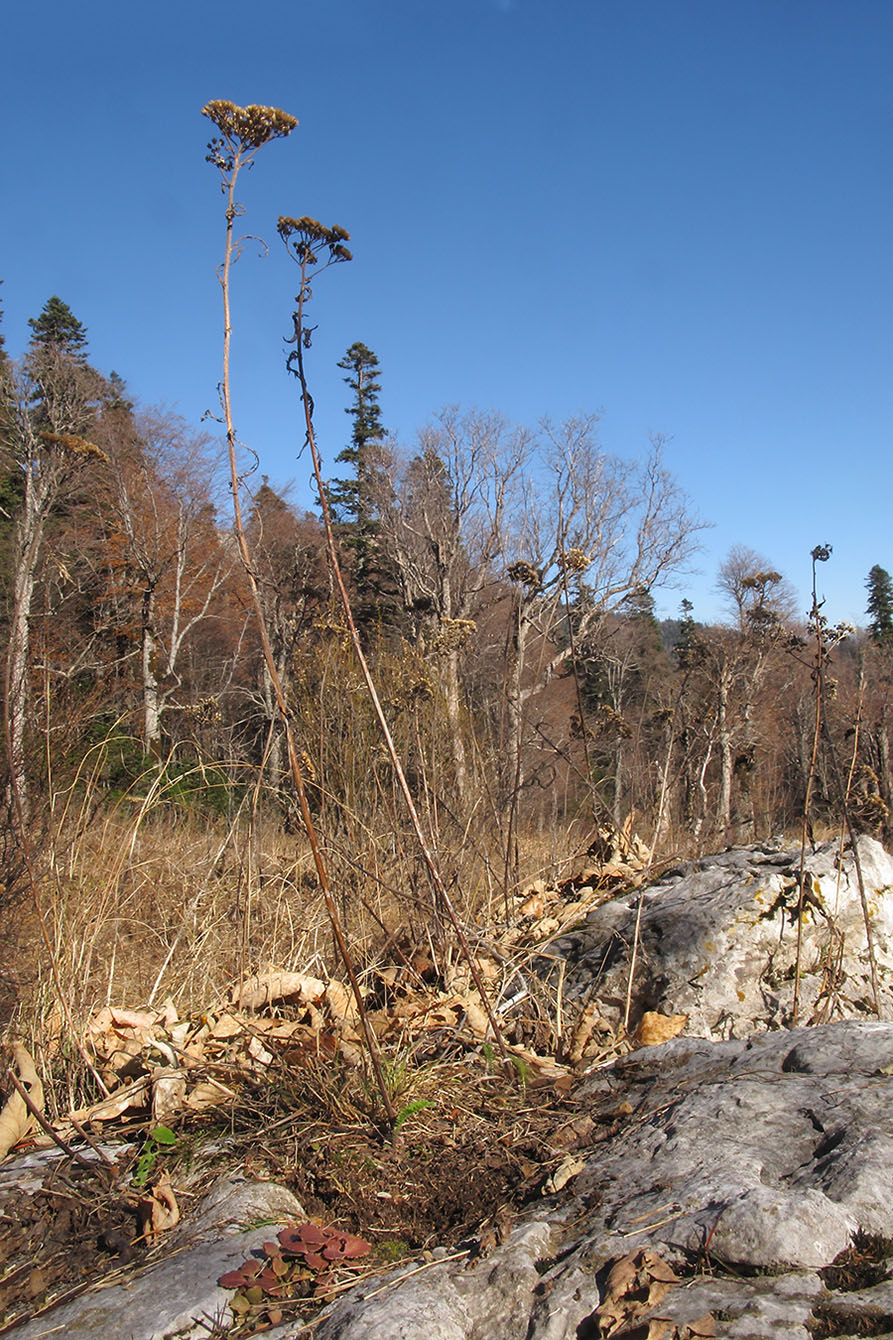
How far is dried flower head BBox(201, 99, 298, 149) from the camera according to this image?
5.71 ft

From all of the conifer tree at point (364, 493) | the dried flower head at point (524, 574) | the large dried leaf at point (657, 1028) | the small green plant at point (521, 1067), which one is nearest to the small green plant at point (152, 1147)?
the small green plant at point (521, 1067)

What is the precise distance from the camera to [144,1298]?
1426 millimetres

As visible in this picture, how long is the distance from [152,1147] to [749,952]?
1810 millimetres

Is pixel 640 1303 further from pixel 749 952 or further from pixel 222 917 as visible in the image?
pixel 222 917

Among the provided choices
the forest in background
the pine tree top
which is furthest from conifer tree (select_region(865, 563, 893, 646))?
the pine tree top

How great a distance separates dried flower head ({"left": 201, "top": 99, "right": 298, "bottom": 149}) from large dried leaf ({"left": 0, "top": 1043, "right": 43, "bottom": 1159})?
2.23 metres

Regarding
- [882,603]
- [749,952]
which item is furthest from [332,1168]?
[882,603]

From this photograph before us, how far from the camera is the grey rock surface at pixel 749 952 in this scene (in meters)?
2.57

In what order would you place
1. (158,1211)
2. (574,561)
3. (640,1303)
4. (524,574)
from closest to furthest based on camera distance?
(640,1303) < (158,1211) < (524,574) < (574,561)

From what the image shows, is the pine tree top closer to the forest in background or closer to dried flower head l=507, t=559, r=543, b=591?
the forest in background

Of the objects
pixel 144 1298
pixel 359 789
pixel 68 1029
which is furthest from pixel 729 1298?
pixel 359 789

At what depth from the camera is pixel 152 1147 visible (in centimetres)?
201

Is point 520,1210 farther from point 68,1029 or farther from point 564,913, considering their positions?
point 564,913

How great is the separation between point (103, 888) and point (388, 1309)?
1923mm
